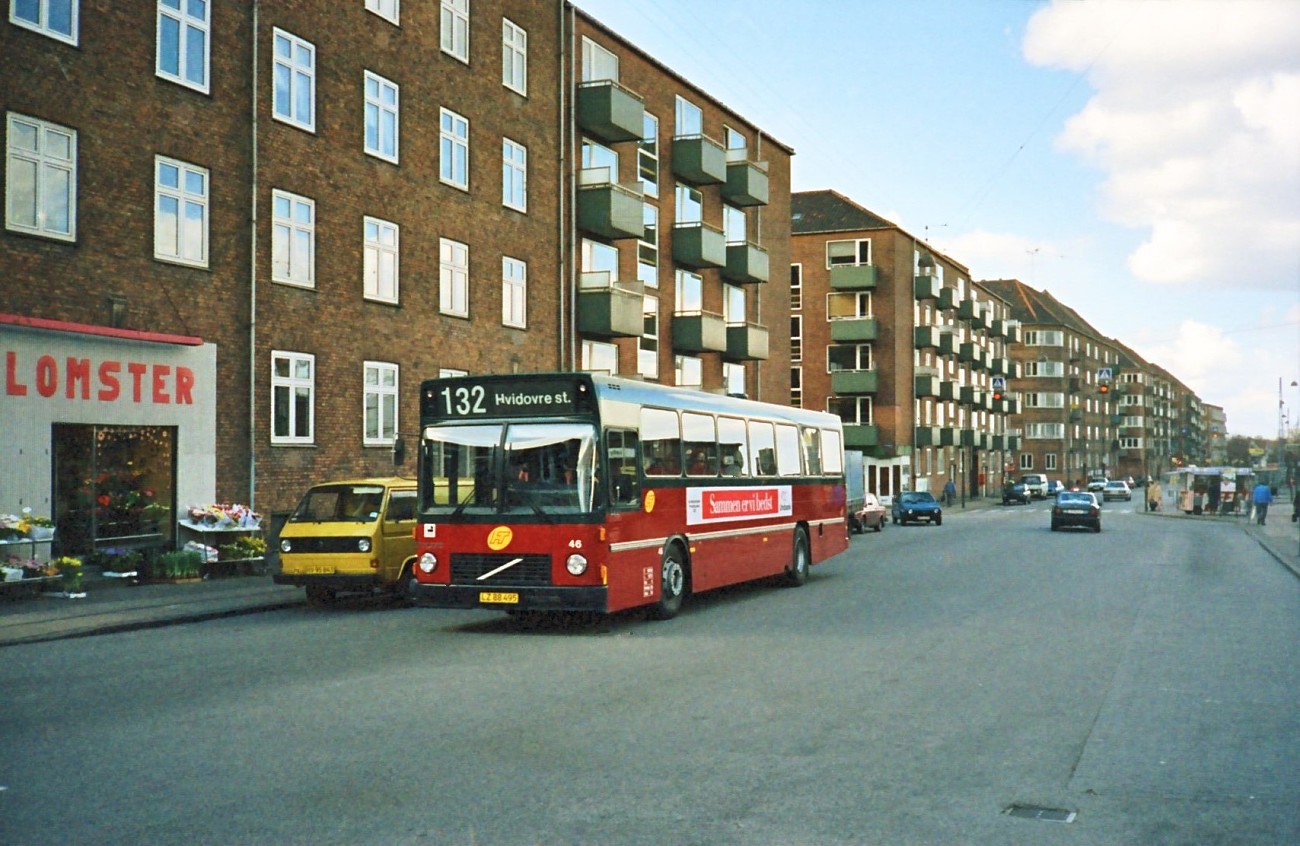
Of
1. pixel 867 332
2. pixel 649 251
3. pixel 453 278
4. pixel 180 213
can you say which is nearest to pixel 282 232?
pixel 180 213

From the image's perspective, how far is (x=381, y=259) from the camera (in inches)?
1061

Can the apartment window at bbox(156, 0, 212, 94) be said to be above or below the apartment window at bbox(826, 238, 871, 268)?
below

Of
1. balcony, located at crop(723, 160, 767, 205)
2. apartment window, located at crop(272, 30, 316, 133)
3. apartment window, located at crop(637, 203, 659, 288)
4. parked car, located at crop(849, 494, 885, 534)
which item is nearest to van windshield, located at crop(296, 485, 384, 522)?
apartment window, located at crop(272, 30, 316, 133)

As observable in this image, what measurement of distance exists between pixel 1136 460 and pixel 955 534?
141717 millimetres

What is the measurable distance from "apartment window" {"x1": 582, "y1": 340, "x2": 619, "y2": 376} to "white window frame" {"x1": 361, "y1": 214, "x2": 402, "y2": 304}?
29.9ft

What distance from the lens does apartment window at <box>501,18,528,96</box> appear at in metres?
31.6

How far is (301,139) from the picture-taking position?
2453cm

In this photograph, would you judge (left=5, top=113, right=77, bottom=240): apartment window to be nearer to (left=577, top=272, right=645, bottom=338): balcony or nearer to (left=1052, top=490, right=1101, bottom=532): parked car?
(left=577, top=272, right=645, bottom=338): balcony

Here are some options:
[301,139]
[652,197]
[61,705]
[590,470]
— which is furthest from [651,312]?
[61,705]

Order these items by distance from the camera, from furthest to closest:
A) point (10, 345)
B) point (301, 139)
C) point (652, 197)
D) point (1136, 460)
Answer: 1. point (1136, 460)
2. point (652, 197)
3. point (301, 139)
4. point (10, 345)

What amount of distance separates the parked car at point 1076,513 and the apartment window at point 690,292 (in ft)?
Answer: 43.6

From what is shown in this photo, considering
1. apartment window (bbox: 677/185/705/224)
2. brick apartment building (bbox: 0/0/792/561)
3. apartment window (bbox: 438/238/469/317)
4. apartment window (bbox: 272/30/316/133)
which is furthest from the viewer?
apartment window (bbox: 677/185/705/224)

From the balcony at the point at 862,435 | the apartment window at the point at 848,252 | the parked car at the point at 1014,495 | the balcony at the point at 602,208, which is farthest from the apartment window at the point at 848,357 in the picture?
the balcony at the point at 602,208

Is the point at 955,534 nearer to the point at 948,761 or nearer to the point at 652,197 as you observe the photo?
the point at 652,197
